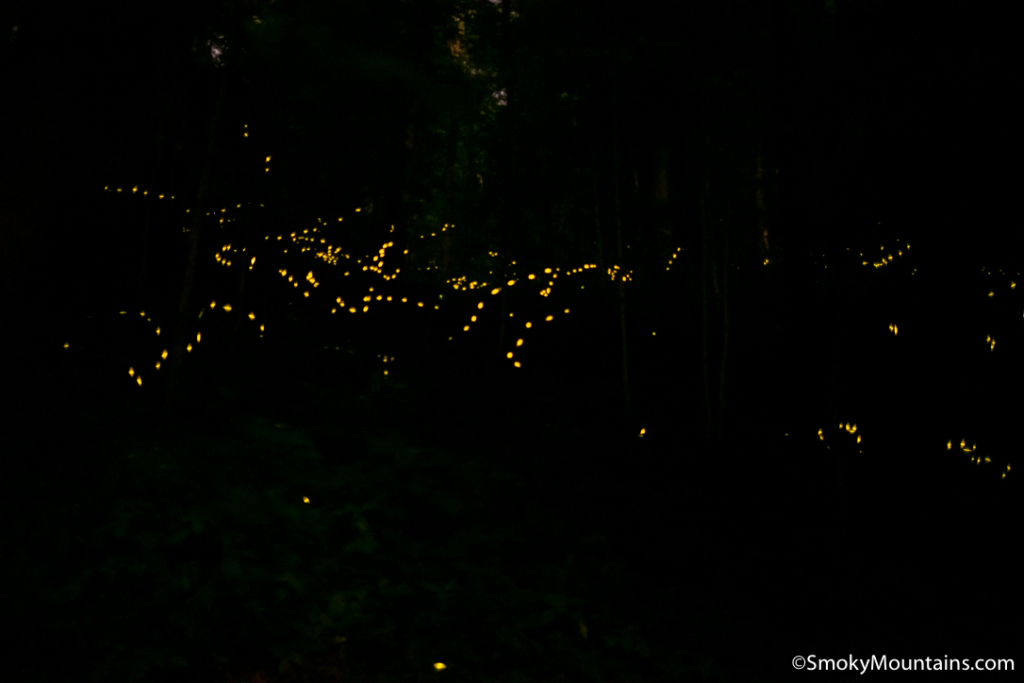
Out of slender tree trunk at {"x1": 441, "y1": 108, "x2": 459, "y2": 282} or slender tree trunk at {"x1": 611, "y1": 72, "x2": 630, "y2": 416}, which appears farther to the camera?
slender tree trunk at {"x1": 441, "y1": 108, "x2": 459, "y2": 282}

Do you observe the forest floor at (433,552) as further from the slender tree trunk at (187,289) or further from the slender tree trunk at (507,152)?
the slender tree trunk at (507,152)

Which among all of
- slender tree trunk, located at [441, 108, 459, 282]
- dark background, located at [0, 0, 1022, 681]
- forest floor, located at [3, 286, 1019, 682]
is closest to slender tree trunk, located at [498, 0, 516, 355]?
dark background, located at [0, 0, 1022, 681]

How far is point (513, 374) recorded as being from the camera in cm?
1234

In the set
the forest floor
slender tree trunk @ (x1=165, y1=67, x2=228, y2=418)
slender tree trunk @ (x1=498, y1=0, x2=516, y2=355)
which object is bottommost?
the forest floor

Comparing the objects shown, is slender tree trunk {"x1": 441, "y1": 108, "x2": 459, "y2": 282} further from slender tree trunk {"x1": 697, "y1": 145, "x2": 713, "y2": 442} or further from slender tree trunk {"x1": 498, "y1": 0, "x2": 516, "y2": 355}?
slender tree trunk {"x1": 697, "y1": 145, "x2": 713, "y2": 442}

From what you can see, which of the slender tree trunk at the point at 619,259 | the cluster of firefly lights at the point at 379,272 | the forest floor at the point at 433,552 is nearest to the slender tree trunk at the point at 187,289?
the forest floor at the point at 433,552

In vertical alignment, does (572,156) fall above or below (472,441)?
above

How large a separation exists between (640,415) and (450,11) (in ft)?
30.2

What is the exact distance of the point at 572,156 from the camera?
1196cm

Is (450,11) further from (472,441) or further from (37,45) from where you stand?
(472,441)

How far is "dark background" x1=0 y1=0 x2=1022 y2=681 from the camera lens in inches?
190

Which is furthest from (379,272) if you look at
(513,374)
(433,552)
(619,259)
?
(433,552)

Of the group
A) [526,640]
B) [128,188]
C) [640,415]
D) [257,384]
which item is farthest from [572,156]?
[526,640]

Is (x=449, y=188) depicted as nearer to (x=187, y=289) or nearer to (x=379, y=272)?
(x=379, y=272)
